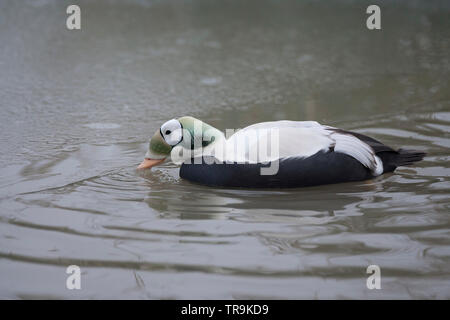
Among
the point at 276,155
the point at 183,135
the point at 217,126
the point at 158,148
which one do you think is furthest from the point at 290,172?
the point at 217,126

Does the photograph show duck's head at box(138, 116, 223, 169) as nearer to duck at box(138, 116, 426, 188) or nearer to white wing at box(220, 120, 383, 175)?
duck at box(138, 116, 426, 188)

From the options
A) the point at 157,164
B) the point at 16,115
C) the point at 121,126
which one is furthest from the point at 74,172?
the point at 16,115

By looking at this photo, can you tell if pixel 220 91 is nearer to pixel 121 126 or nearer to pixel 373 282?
pixel 121 126

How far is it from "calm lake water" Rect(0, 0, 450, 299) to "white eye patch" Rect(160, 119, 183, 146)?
26 centimetres

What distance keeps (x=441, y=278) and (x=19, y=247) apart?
1.93 m

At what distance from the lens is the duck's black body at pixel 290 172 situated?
4012 millimetres

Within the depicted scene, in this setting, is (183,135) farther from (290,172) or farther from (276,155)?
(290,172)

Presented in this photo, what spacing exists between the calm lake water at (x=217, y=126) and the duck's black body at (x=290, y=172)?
7cm

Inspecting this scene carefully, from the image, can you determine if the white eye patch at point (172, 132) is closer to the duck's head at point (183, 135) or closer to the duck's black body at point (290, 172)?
the duck's head at point (183, 135)

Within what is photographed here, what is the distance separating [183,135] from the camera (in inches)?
171

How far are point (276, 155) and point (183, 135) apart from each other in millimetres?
666

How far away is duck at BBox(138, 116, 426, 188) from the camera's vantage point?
13.2 feet

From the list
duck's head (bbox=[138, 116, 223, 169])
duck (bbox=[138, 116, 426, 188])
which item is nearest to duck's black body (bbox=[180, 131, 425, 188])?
duck (bbox=[138, 116, 426, 188])

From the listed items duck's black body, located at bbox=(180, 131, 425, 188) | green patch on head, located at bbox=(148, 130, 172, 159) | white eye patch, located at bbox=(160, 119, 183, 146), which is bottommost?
duck's black body, located at bbox=(180, 131, 425, 188)
